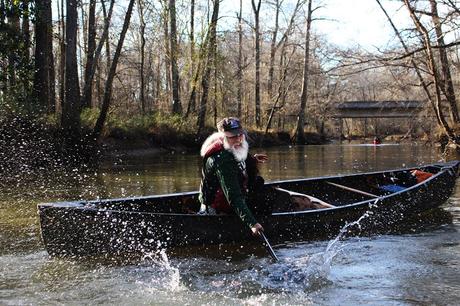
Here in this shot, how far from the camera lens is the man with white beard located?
5.26m

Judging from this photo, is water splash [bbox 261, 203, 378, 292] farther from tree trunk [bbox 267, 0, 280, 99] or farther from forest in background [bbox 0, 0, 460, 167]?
tree trunk [bbox 267, 0, 280, 99]

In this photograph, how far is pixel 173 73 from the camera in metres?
26.5

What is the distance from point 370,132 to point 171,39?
139ft

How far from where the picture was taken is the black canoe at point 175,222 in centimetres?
547

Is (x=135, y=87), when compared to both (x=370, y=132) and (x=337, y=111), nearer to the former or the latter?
(x=337, y=111)

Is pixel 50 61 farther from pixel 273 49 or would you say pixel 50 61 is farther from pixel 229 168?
pixel 273 49

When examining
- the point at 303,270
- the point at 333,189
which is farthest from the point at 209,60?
the point at 303,270

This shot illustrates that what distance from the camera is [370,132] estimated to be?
63125 millimetres

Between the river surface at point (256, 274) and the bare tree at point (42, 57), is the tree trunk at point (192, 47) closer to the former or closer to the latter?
the bare tree at point (42, 57)

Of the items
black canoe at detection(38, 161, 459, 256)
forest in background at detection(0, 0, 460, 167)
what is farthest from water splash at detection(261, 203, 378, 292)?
forest in background at detection(0, 0, 460, 167)

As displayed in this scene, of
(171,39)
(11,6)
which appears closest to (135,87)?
(171,39)

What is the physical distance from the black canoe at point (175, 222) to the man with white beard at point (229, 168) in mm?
402

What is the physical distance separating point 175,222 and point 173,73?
21.4 meters

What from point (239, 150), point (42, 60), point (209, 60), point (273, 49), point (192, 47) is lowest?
point (239, 150)
